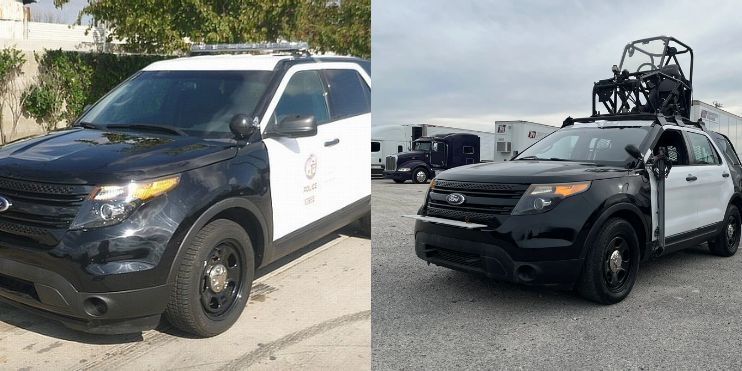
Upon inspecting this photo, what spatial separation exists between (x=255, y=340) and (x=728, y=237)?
4.10m

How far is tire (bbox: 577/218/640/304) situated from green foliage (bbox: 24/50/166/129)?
2.78 m

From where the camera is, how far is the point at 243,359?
194 cm

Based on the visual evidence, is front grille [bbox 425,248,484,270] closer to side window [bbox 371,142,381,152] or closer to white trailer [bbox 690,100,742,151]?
side window [bbox 371,142,381,152]

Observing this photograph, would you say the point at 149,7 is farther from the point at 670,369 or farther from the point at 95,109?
the point at 670,369

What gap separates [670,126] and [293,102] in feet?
8.58

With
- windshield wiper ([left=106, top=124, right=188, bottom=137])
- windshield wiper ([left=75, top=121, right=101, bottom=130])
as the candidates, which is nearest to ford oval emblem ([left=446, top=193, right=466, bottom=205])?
windshield wiper ([left=106, top=124, right=188, bottom=137])

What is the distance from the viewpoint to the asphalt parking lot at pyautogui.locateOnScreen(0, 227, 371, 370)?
6.25ft

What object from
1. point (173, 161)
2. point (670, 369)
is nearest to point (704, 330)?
point (670, 369)

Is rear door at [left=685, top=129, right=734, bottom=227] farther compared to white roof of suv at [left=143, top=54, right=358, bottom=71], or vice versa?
rear door at [left=685, top=129, right=734, bottom=227]

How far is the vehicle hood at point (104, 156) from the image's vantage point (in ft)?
5.92

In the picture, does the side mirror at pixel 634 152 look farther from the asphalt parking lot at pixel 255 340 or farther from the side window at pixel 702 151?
the asphalt parking lot at pixel 255 340

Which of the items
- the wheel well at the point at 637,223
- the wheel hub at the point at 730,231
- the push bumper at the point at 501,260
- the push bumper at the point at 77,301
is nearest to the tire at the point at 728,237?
the wheel hub at the point at 730,231

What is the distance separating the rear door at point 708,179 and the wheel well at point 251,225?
2.99 m

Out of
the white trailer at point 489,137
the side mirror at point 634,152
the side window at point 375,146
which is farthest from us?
the side mirror at point 634,152
